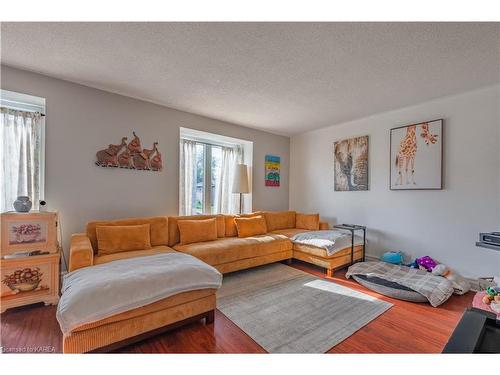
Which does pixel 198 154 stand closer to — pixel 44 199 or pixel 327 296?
pixel 44 199

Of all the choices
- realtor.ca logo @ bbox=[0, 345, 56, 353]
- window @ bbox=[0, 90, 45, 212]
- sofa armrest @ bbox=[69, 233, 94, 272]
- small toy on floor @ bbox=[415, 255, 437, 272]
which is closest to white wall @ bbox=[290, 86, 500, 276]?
small toy on floor @ bbox=[415, 255, 437, 272]

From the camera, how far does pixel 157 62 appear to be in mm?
2340

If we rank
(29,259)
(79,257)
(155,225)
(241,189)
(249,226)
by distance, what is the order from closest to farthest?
(79,257)
(29,259)
(155,225)
(249,226)
(241,189)

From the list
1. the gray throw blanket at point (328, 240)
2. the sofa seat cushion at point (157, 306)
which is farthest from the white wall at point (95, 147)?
the gray throw blanket at point (328, 240)

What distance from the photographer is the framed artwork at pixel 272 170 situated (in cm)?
497

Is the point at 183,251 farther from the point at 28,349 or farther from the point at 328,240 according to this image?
the point at 328,240

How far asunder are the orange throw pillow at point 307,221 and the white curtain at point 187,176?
208cm

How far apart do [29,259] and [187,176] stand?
90.7 inches

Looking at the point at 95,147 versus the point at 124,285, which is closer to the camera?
the point at 124,285

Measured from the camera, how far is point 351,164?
13.7ft

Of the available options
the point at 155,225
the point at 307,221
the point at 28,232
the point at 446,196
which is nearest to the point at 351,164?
the point at 307,221

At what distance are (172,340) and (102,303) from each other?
0.61m

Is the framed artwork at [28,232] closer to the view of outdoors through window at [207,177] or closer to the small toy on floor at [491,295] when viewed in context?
the view of outdoors through window at [207,177]

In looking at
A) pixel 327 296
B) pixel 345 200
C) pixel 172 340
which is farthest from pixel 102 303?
pixel 345 200
